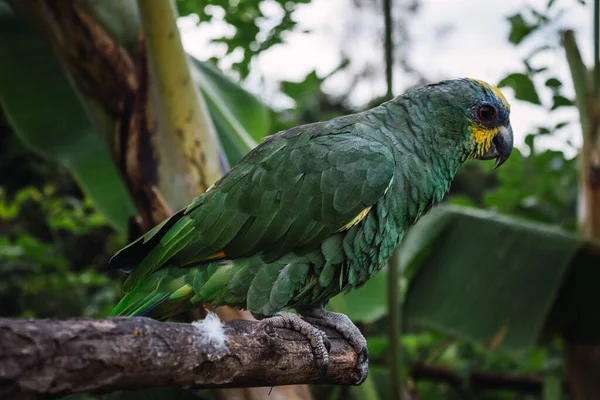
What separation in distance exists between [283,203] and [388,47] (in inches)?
48.2

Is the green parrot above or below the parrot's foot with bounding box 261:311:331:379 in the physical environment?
above

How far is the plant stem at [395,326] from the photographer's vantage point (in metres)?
2.56

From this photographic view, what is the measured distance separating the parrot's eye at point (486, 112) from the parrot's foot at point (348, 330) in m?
0.73

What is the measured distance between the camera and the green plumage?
158 centimetres

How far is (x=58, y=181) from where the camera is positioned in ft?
17.6

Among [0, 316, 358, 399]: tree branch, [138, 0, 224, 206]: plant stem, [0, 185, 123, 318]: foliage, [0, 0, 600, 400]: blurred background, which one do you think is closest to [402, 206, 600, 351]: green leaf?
[0, 0, 600, 400]: blurred background

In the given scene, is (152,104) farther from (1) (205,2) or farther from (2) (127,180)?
(1) (205,2)

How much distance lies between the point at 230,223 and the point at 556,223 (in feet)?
9.14

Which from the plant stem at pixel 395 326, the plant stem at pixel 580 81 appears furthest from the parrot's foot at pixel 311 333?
the plant stem at pixel 580 81

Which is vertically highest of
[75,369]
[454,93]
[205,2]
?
[205,2]

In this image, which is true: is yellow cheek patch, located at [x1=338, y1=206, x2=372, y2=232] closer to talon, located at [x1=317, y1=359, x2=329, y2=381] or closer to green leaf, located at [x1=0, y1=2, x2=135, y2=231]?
talon, located at [x1=317, y1=359, x2=329, y2=381]

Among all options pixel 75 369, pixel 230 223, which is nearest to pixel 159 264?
pixel 230 223

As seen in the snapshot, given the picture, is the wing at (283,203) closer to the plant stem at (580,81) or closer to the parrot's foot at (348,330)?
the parrot's foot at (348,330)

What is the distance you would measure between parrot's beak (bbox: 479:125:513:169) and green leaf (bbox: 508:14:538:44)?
1.37 meters
